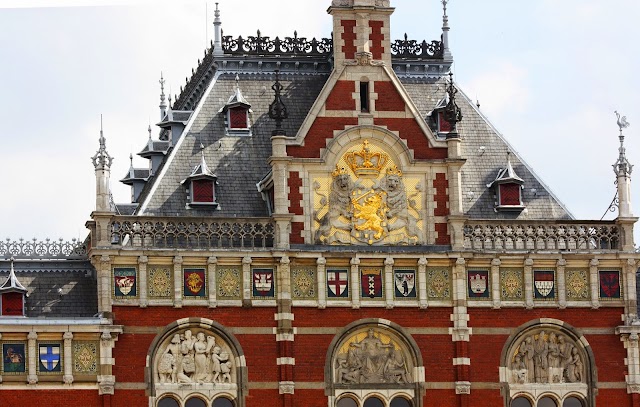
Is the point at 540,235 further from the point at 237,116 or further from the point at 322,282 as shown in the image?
the point at 237,116

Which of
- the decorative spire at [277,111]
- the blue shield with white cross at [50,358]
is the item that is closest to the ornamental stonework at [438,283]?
the decorative spire at [277,111]

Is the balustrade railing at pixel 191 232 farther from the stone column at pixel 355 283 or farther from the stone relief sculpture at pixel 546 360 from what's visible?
the stone relief sculpture at pixel 546 360

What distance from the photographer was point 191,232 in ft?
219

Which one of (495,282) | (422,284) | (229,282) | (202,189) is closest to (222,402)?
(229,282)

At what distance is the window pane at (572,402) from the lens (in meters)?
67.9

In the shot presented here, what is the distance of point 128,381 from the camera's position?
215ft

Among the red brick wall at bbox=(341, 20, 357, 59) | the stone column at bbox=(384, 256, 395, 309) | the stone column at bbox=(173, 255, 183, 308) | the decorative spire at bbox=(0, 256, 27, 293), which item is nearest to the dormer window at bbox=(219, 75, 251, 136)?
the red brick wall at bbox=(341, 20, 357, 59)

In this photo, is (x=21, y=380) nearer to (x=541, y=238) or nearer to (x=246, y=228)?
(x=246, y=228)

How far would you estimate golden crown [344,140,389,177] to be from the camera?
2680 inches

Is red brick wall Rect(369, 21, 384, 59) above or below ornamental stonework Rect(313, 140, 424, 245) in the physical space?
above

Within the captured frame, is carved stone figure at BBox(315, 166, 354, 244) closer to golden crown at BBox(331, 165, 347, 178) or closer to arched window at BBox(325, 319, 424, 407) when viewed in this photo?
golden crown at BBox(331, 165, 347, 178)

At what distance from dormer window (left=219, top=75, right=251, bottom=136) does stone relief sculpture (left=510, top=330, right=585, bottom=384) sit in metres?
11.9

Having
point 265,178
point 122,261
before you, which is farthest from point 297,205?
point 122,261

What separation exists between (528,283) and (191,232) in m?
11.2
